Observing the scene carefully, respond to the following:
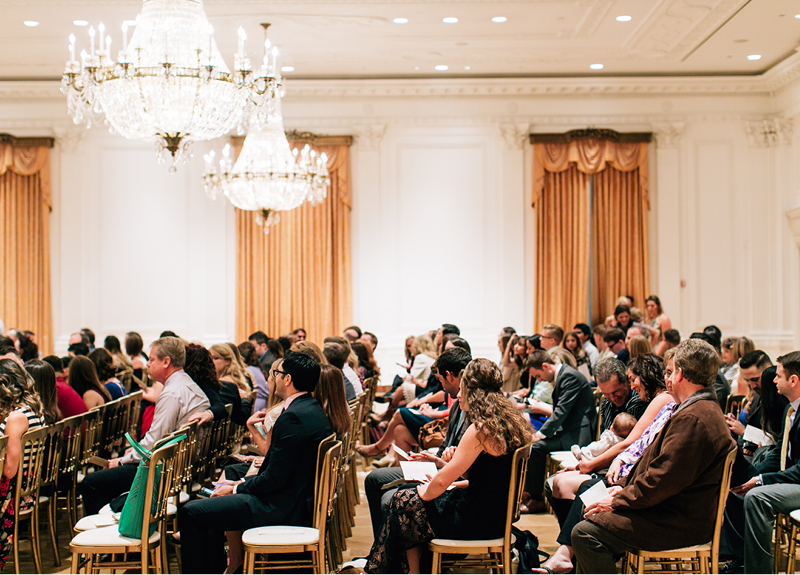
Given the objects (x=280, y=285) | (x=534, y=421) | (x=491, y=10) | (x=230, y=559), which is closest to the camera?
(x=230, y=559)

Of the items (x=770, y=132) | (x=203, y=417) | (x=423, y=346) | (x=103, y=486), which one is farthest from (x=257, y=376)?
(x=770, y=132)

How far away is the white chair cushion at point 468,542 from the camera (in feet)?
11.9

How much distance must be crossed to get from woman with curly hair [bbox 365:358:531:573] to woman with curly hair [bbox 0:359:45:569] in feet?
6.23

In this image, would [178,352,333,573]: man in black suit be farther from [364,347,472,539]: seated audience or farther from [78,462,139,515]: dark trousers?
[78,462,139,515]: dark trousers

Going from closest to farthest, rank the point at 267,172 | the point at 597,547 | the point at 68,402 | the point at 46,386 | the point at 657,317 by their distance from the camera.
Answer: the point at 597,547 < the point at 46,386 < the point at 68,402 < the point at 267,172 < the point at 657,317

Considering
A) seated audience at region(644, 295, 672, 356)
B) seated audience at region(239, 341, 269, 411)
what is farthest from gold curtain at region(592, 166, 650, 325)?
seated audience at region(239, 341, 269, 411)

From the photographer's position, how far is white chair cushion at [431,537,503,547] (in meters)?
3.63

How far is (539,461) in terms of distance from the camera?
232 inches

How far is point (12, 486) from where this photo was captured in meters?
4.16

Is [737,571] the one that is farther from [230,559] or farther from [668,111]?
[668,111]

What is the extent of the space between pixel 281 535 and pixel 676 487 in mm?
1767

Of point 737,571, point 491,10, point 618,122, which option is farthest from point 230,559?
point 618,122

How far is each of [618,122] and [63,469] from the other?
31.4 feet

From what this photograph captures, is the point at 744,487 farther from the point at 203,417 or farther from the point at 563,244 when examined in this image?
the point at 563,244
